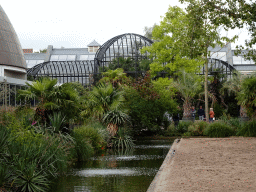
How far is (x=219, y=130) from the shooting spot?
67.6ft

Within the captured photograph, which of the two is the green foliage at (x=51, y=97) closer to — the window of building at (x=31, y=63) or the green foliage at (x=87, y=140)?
the green foliage at (x=87, y=140)

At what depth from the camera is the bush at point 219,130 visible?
2052 centimetres

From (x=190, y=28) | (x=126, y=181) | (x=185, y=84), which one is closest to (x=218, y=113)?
(x=185, y=84)

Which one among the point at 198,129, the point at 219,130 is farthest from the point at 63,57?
the point at 219,130

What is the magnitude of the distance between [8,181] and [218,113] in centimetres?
2729

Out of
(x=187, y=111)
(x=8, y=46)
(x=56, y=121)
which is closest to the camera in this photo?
(x=56, y=121)

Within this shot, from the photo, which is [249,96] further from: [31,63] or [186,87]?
[31,63]

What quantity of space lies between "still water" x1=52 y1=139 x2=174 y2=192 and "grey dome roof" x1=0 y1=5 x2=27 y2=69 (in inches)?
573

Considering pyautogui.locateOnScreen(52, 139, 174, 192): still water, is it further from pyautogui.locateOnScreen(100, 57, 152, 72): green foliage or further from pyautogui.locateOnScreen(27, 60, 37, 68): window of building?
A: pyautogui.locateOnScreen(27, 60, 37, 68): window of building

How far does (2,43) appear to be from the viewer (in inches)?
1022

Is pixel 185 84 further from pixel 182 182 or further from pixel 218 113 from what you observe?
pixel 182 182

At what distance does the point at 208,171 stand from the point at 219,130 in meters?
11.9

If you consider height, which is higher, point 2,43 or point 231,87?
point 2,43

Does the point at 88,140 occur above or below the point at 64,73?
below
